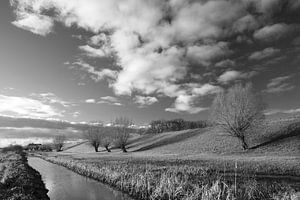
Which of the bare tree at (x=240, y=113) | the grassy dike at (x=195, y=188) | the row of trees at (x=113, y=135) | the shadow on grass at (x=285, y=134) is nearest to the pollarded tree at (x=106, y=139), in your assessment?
the row of trees at (x=113, y=135)

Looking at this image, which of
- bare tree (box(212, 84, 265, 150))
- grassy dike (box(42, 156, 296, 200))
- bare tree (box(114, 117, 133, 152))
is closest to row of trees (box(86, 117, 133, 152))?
bare tree (box(114, 117, 133, 152))

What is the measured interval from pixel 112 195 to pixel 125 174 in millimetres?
3300

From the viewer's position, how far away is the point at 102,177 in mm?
29922

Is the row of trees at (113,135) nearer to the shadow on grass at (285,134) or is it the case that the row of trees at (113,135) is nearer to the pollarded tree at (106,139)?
the pollarded tree at (106,139)

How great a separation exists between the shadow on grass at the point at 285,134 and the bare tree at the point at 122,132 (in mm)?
Result: 51784

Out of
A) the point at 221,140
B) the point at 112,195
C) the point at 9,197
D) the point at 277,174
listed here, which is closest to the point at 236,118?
the point at 221,140

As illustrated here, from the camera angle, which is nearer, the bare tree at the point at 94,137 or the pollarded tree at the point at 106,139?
the pollarded tree at the point at 106,139

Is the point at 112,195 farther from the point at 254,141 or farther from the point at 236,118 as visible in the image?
the point at 254,141

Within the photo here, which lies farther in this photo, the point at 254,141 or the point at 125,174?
the point at 254,141

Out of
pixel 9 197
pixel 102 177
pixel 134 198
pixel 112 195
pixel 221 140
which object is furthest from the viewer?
pixel 221 140

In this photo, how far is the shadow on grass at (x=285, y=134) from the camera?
63719 millimetres

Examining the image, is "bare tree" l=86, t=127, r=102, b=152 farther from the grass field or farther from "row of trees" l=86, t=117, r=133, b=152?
the grass field

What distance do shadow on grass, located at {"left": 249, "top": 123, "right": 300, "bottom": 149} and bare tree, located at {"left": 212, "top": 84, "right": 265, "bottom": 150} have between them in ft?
15.4

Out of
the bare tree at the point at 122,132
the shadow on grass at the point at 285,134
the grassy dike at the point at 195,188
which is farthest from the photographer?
the bare tree at the point at 122,132
